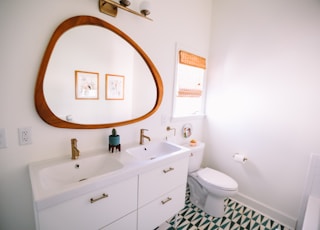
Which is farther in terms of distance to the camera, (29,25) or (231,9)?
(231,9)

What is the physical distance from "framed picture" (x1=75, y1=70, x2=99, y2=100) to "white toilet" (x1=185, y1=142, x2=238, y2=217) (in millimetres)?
1339

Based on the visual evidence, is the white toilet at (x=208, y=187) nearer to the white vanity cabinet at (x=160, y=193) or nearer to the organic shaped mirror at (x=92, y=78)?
the white vanity cabinet at (x=160, y=193)

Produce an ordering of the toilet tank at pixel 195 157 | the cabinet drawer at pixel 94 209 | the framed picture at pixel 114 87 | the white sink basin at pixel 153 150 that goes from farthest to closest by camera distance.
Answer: the toilet tank at pixel 195 157
the white sink basin at pixel 153 150
the framed picture at pixel 114 87
the cabinet drawer at pixel 94 209

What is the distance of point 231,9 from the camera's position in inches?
86.0

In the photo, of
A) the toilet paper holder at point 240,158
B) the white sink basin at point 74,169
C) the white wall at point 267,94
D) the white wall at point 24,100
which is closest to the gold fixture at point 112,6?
the white wall at point 24,100

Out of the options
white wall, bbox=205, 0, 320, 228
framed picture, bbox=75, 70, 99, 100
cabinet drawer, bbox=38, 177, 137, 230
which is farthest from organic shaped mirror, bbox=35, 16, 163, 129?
white wall, bbox=205, 0, 320, 228

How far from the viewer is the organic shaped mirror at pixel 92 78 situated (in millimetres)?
1152

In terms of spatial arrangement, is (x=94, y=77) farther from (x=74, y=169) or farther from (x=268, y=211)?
(x=268, y=211)

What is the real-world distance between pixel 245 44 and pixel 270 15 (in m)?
0.37

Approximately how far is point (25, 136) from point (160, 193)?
111cm

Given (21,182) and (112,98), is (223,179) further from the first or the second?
(21,182)

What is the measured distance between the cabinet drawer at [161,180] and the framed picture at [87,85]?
2.56 feet

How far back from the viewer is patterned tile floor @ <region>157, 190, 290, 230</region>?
1796mm

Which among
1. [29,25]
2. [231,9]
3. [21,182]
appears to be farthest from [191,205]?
[231,9]
